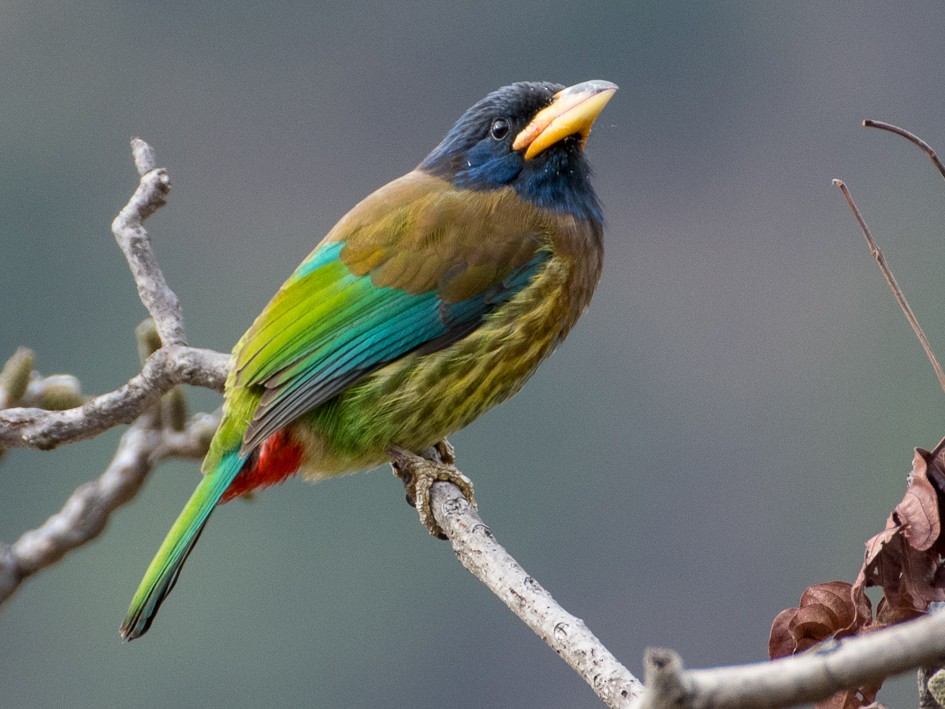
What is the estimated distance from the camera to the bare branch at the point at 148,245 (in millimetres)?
3385

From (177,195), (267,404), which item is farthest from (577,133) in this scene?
(177,195)

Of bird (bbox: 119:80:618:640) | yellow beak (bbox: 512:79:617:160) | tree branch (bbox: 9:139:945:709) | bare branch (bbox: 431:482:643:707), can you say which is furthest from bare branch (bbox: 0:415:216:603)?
yellow beak (bbox: 512:79:617:160)

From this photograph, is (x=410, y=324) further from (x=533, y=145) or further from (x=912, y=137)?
(x=912, y=137)

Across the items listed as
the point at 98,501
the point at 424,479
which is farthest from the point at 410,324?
the point at 98,501

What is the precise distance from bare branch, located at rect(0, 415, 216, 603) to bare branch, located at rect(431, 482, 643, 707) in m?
0.70

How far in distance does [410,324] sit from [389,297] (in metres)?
0.08

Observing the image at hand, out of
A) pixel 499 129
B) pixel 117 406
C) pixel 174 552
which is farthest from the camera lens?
pixel 499 129

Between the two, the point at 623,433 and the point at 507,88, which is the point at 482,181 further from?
the point at 623,433

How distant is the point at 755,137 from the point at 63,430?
852 inches

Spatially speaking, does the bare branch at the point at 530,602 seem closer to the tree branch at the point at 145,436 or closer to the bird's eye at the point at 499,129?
the tree branch at the point at 145,436

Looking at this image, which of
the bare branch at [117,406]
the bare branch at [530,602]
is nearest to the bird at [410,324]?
the bare branch at [117,406]

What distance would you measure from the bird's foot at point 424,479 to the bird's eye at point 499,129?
0.75 meters

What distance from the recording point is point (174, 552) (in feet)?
9.84

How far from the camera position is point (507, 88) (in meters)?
3.36
